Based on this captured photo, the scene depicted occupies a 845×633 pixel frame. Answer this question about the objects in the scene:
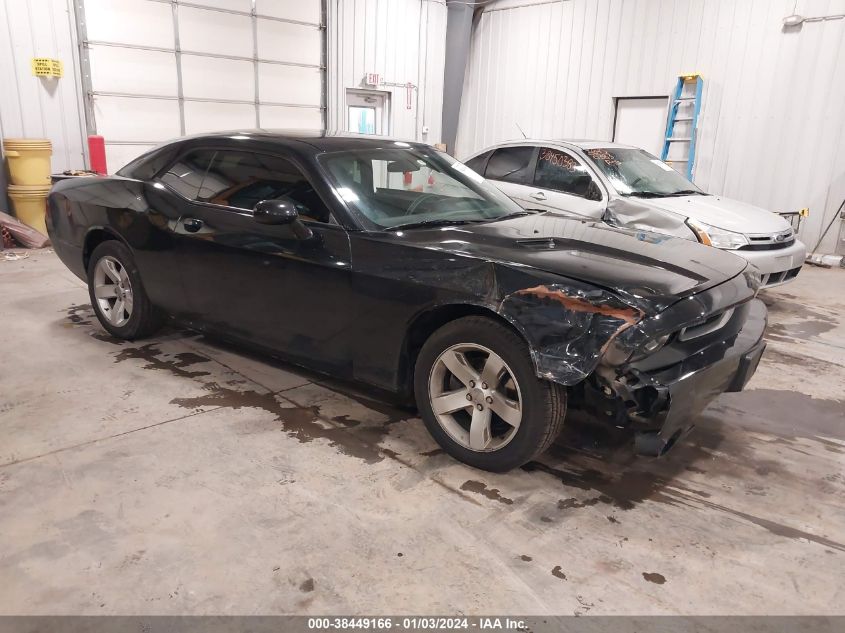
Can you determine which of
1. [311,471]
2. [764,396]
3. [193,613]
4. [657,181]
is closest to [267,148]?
[311,471]

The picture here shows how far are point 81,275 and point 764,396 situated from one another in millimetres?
4754

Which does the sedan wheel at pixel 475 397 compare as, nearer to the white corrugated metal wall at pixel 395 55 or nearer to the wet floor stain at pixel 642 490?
the wet floor stain at pixel 642 490

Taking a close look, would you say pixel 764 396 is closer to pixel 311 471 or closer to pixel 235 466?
pixel 311 471

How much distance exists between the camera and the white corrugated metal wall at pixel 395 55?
11.5 meters

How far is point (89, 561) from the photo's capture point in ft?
7.02

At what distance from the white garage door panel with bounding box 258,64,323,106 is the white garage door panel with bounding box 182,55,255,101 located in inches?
8.9

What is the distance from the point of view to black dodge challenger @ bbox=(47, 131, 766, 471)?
2.38 meters

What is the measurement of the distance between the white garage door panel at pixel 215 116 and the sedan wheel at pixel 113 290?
20.8ft

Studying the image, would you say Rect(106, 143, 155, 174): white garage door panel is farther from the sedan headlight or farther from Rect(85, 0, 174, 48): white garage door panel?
the sedan headlight

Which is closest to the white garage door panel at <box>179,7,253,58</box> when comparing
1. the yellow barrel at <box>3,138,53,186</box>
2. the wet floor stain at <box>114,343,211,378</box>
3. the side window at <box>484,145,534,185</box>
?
the yellow barrel at <box>3,138,53,186</box>

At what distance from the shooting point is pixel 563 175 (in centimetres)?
624

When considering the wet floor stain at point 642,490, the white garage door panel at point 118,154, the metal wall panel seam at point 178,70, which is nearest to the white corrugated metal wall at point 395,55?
Answer: the metal wall panel seam at point 178,70

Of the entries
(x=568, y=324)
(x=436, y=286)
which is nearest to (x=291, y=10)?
(x=436, y=286)

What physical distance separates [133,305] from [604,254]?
313 cm
